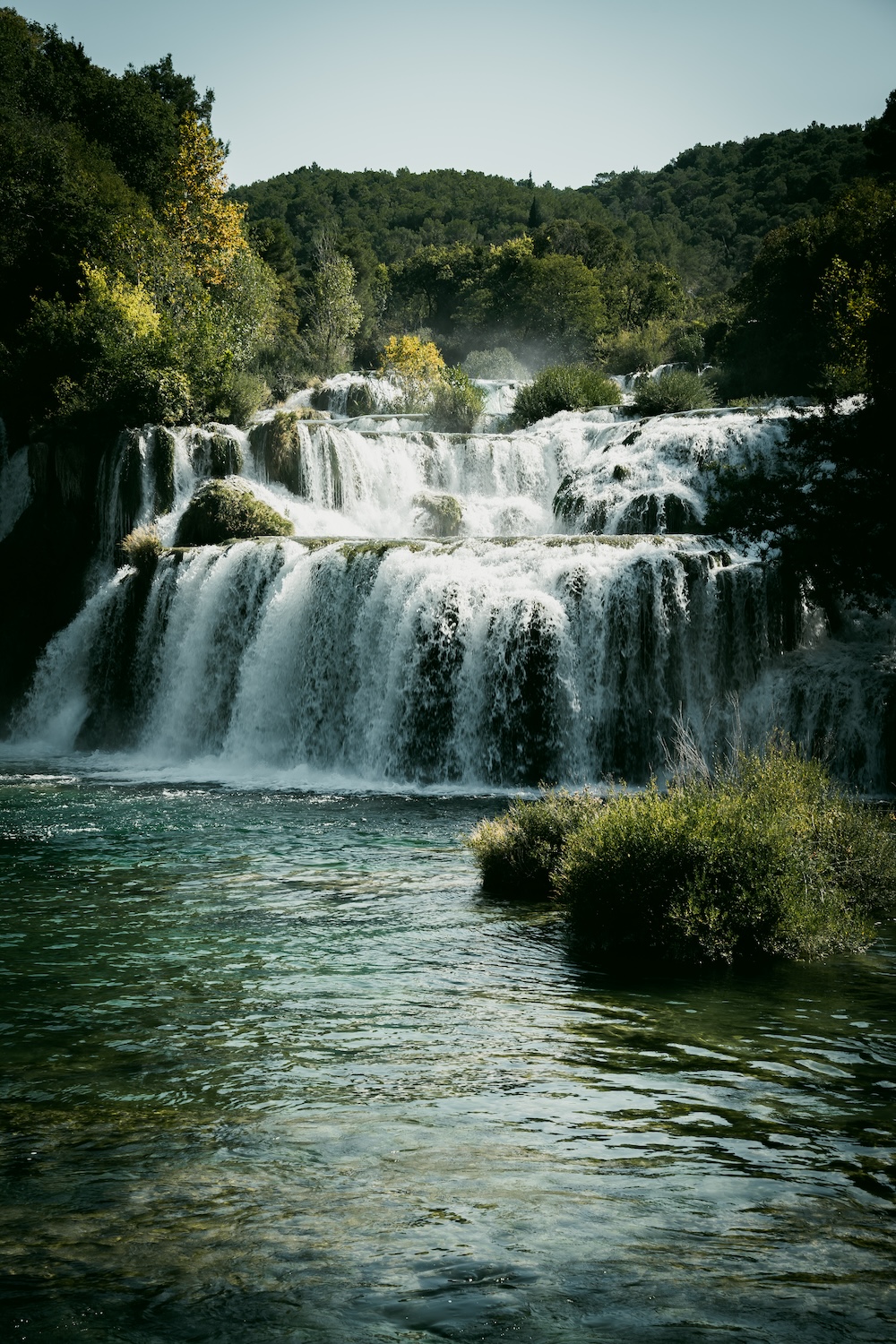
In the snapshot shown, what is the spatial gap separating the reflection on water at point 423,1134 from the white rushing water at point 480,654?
876 centimetres

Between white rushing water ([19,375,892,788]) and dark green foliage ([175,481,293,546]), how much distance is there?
2.18 m

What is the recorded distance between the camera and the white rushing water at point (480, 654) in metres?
18.2

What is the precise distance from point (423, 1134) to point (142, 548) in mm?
20845

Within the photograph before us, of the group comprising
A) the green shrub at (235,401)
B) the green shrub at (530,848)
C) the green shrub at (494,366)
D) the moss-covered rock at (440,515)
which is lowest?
the green shrub at (530,848)

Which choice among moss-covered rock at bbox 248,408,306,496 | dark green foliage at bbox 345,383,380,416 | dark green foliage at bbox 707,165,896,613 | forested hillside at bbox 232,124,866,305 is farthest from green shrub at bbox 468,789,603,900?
forested hillside at bbox 232,124,866,305

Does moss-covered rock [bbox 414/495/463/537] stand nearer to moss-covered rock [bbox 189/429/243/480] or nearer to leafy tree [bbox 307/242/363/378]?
moss-covered rock [bbox 189/429/243/480]

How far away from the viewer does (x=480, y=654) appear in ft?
61.6

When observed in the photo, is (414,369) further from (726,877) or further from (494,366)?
(726,877)

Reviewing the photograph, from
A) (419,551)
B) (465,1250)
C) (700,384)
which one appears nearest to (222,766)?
(419,551)

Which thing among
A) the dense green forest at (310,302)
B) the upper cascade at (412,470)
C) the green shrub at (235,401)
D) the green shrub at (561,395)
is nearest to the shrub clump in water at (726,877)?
the dense green forest at (310,302)

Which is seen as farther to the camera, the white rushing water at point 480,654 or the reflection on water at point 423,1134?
the white rushing water at point 480,654

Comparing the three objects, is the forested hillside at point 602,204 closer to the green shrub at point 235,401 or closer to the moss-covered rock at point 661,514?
the green shrub at point 235,401

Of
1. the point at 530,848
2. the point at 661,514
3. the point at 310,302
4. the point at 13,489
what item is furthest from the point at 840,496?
the point at 310,302

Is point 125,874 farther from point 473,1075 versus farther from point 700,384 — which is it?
point 700,384
